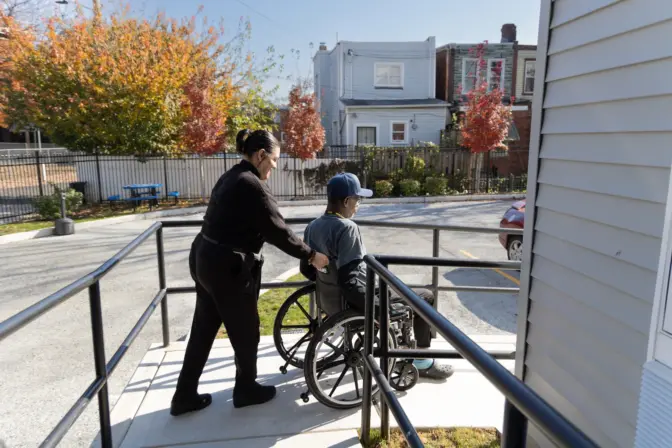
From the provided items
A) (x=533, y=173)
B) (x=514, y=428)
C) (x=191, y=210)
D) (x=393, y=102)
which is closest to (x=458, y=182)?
(x=393, y=102)

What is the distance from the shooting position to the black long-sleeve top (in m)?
2.82

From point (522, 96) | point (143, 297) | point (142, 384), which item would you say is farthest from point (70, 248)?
point (522, 96)

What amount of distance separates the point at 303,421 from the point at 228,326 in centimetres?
75

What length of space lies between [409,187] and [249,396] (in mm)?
15758

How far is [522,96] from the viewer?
25.6 metres

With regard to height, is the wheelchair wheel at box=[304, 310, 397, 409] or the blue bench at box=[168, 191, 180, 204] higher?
the wheelchair wheel at box=[304, 310, 397, 409]

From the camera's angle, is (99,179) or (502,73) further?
(502,73)

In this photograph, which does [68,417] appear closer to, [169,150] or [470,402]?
[470,402]

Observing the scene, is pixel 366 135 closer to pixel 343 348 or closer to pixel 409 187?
pixel 409 187

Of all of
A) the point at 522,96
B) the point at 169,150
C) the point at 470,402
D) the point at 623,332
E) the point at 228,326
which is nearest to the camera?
the point at 623,332

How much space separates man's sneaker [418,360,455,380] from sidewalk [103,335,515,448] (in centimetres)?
5

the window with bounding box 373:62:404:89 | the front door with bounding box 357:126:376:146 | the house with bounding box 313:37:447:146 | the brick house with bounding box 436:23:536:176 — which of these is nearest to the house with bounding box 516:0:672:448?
the house with bounding box 313:37:447:146

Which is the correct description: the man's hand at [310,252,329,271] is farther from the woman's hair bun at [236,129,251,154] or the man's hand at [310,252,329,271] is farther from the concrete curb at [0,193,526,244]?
the concrete curb at [0,193,526,244]

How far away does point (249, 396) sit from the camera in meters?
3.12
